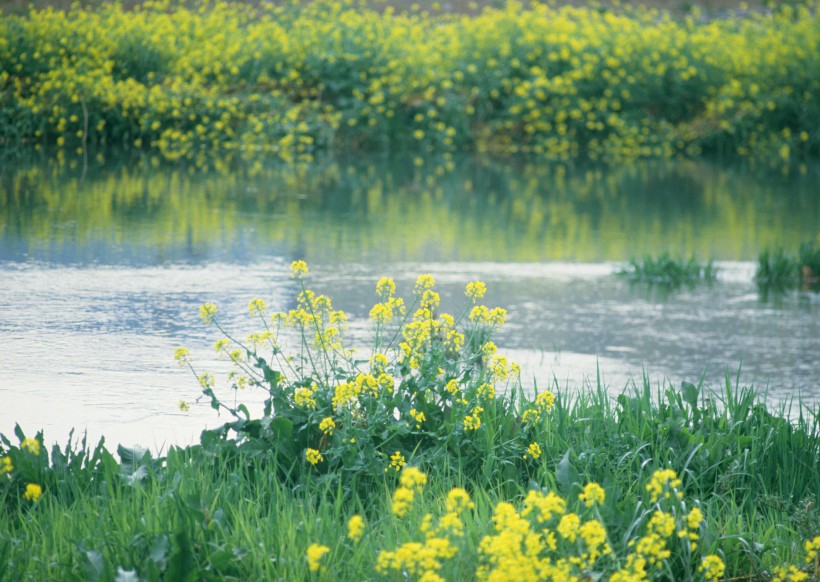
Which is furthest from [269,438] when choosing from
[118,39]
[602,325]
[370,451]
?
[118,39]

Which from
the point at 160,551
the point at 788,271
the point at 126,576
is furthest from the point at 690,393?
the point at 788,271

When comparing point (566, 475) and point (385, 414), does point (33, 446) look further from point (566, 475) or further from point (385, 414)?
point (566, 475)

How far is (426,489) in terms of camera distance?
4.20 metres

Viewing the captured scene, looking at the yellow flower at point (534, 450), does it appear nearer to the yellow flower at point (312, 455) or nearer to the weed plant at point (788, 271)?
the yellow flower at point (312, 455)

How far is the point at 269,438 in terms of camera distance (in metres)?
4.46

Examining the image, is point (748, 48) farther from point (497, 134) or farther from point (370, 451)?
point (370, 451)

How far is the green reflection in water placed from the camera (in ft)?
34.6

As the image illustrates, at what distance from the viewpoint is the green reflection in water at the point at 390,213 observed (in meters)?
10.5

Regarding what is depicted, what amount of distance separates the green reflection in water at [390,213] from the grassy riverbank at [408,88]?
105 inches

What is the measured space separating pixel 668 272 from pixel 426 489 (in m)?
5.83

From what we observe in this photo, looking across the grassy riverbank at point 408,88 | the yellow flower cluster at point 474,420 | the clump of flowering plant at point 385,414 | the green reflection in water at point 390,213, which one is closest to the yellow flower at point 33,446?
the clump of flowering plant at point 385,414

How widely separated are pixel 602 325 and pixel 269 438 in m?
3.80

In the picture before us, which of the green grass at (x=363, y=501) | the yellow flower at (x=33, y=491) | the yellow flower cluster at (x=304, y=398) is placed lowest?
the green grass at (x=363, y=501)

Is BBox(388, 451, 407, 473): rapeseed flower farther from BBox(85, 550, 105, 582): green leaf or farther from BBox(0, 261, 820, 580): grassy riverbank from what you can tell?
BBox(85, 550, 105, 582): green leaf
